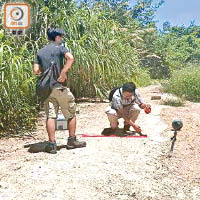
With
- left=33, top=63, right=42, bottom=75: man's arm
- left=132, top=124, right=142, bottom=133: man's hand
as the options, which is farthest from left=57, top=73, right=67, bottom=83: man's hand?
left=132, top=124, right=142, bottom=133: man's hand

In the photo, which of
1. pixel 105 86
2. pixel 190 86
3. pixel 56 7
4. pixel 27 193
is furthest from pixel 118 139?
pixel 190 86

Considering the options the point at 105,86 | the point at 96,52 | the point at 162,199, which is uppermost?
the point at 96,52

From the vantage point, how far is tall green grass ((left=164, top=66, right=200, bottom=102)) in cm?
1161

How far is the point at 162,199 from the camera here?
361cm

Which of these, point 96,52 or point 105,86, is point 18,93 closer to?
point 96,52

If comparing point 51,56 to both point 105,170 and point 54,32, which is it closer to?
point 54,32

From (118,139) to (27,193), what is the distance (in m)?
2.18

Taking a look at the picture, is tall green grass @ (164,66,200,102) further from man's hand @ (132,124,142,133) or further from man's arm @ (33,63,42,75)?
man's arm @ (33,63,42,75)

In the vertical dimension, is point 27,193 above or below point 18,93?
below

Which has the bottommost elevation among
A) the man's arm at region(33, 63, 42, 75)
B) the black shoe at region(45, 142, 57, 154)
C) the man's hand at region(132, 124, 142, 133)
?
the black shoe at region(45, 142, 57, 154)

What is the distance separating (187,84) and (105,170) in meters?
8.18

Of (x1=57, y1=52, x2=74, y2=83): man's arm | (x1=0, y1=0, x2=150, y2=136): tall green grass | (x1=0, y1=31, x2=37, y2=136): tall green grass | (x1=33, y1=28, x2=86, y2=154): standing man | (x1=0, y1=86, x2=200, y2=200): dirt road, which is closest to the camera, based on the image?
(x1=0, y1=86, x2=200, y2=200): dirt road

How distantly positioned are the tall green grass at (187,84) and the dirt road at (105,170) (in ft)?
19.0

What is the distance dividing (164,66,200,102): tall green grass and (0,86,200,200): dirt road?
579 cm
